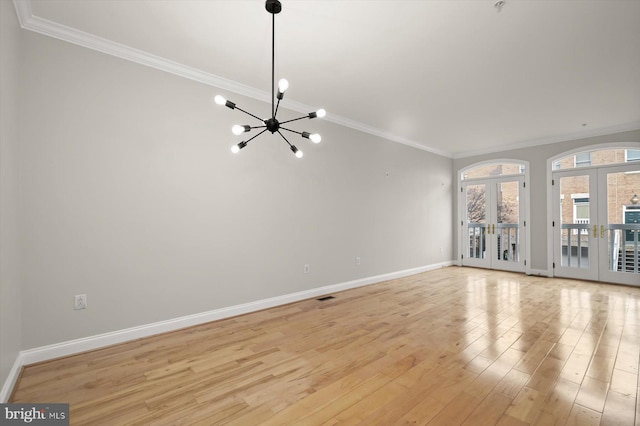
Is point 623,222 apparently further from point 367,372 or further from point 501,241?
A: point 367,372

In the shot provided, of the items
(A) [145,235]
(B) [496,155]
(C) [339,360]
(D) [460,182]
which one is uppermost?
(B) [496,155]

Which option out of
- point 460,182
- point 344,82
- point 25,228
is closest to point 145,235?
point 25,228

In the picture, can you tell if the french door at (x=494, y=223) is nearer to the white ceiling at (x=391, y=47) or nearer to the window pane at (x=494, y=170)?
the window pane at (x=494, y=170)

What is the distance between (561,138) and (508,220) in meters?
1.95

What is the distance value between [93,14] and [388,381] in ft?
12.5

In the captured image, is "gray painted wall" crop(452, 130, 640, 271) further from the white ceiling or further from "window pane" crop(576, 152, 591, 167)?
the white ceiling

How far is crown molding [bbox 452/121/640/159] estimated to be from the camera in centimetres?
514

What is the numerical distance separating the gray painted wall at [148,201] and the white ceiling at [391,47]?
1.18 ft

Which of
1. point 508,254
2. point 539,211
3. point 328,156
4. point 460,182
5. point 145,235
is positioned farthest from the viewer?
point 460,182

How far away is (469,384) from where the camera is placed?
81.5 inches

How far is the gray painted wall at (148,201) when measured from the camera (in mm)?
2449

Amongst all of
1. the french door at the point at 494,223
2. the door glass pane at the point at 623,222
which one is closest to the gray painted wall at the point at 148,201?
the french door at the point at 494,223

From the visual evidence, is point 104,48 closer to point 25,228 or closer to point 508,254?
point 25,228
